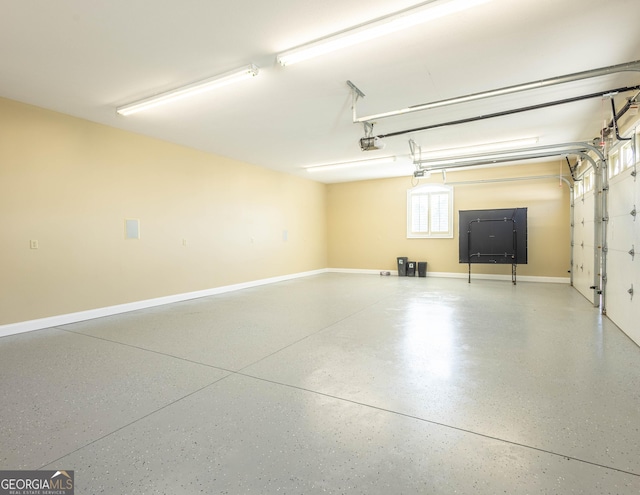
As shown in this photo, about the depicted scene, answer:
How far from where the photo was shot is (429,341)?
11.7 feet

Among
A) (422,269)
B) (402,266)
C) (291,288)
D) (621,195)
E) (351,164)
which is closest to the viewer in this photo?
(621,195)

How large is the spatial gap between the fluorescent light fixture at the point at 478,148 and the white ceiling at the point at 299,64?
78 centimetres

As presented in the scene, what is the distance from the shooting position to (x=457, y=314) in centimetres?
480

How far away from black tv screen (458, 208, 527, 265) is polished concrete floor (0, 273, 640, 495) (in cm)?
347

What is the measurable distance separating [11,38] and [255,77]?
2214 millimetres

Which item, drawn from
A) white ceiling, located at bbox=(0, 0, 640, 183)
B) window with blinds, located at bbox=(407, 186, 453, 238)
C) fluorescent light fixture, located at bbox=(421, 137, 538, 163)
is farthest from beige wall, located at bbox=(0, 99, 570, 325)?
fluorescent light fixture, located at bbox=(421, 137, 538, 163)

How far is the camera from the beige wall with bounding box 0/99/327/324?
4.18m

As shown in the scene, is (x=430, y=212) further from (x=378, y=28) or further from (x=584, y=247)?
(x=378, y=28)

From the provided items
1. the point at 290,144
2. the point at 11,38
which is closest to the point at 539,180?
the point at 290,144

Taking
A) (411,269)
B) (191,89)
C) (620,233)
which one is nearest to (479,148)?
(620,233)

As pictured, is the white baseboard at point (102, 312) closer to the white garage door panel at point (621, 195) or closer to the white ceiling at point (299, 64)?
the white ceiling at point (299, 64)

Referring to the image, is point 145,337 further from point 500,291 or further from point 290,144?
point 500,291

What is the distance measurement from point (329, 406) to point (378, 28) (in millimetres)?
3065

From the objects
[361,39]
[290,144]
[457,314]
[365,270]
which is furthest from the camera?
[365,270]
